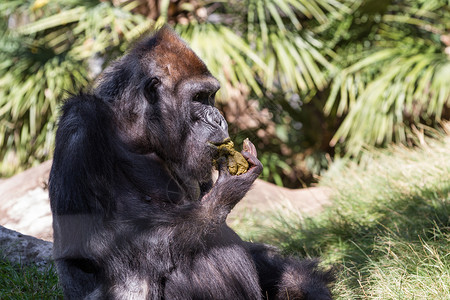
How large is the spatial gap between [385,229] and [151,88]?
8.55ft

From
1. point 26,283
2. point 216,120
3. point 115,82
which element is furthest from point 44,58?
point 216,120

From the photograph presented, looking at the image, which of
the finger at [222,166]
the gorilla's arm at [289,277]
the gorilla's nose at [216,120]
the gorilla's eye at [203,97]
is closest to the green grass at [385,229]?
the gorilla's arm at [289,277]

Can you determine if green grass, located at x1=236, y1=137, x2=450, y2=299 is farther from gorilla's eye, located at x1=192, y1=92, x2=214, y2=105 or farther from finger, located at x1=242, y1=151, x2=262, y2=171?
gorilla's eye, located at x1=192, y1=92, x2=214, y2=105

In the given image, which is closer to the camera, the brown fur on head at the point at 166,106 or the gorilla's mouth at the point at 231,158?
the gorilla's mouth at the point at 231,158

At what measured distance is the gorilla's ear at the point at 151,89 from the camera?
A: 3.33m

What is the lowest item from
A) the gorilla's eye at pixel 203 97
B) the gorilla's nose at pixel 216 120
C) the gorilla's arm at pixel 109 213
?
the gorilla's arm at pixel 109 213

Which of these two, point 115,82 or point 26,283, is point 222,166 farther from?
point 26,283

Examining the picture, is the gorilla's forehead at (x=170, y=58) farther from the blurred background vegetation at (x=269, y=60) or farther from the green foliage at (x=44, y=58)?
the green foliage at (x=44, y=58)

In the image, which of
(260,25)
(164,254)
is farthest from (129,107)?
(260,25)

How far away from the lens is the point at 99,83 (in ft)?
11.7

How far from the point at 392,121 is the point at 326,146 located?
6.12 feet

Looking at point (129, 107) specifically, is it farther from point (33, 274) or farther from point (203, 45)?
point (203, 45)

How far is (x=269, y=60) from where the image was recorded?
8.61 m

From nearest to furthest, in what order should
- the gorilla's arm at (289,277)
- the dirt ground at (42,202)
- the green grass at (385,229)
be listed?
the gorilla's arm at (289,277)
the green grass at (385,229)
the dirt ground at (42,202)
